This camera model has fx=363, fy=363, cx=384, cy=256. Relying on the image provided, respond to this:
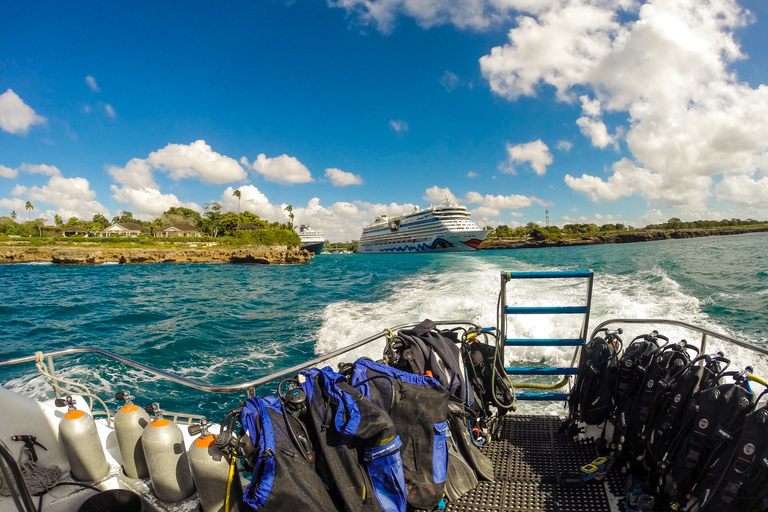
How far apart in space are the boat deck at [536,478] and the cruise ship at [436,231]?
69099 millimetres

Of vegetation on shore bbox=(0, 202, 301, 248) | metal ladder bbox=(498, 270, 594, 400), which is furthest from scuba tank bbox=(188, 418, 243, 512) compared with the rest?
vegetation on shore bbox=(0, 202, 301, 248)

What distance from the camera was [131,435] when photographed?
7.10 ft

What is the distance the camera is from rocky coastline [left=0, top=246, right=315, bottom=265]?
48.5 meters

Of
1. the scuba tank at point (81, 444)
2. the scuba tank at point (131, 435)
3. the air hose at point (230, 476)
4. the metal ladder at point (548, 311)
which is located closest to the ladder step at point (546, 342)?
the metal ladder at point (548, 311)

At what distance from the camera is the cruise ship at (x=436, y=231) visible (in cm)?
7144

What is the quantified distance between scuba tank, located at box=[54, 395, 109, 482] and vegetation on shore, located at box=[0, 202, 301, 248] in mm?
64256

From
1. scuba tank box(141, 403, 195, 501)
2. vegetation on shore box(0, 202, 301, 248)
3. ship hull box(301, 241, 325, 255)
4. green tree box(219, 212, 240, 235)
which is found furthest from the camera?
green tree box(219, 212, 240, 235)

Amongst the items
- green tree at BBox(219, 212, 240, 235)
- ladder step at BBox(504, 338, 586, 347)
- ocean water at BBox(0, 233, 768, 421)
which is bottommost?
ocean water at BBox(0, 233, 768, 421)

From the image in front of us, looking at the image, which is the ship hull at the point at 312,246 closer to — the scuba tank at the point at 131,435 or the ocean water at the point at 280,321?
the ocean water at the point at 280,321

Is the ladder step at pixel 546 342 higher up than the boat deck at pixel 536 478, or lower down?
higher up

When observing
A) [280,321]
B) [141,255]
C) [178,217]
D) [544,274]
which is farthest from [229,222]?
[544,274]

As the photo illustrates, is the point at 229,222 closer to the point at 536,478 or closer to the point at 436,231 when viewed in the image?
the point at 436,231

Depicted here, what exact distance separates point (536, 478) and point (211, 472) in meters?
2.20

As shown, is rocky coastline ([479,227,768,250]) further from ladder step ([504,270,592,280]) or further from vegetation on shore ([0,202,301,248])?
ladder step ([504,270,592,280])
